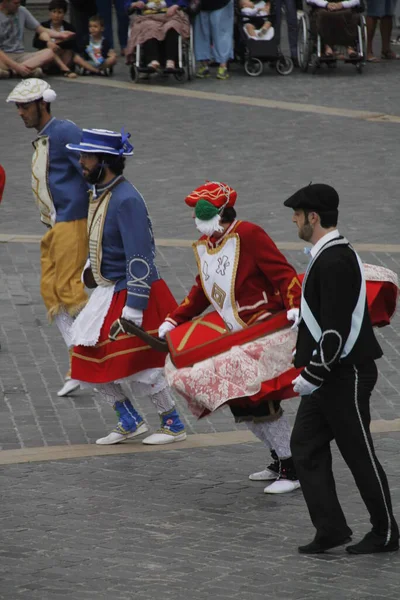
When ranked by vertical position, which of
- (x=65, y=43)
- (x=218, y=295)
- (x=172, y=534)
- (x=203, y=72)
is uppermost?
(x=218, y=295)

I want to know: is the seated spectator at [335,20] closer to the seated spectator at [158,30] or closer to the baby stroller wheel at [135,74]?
the seated spectator at [158,30]

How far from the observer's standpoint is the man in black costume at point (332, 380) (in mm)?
5949

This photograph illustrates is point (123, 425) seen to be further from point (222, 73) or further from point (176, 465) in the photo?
point (222, 73)

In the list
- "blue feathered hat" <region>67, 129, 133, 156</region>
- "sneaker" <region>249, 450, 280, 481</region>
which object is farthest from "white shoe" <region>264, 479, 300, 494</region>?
"blue feathered hat" <region>67, 129, 133, 156</region>

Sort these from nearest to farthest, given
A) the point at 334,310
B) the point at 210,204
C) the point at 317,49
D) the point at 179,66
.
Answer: the point at 334,310
the point at 210,204
the point at 179,66
the point at 317,49

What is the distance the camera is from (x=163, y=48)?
18.6 m

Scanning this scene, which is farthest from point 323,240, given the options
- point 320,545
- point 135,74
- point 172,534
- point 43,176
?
point 135,74

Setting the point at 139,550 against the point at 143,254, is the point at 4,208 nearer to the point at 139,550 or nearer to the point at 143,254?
the point at 143,254

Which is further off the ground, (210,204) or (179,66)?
(210,204)

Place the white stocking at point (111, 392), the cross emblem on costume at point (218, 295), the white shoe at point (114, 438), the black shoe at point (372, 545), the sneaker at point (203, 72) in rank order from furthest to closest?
the sneaker at point (203, 72)
the white shoe at point (114, 438)
the white stocking at point (111, 392)
the cross emblem on costume at point (218, 295)
the black shoe at point (372, 545)

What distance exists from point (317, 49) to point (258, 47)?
919 millimetres

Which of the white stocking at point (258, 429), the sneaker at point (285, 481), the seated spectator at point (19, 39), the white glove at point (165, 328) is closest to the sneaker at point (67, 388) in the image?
the white glove at point (165, 328)

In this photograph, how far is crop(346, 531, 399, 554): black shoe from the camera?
6125 millimetres

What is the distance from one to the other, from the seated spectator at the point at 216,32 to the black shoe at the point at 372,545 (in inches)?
539
